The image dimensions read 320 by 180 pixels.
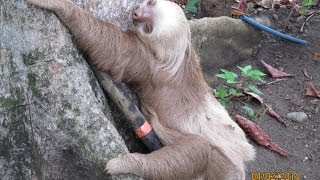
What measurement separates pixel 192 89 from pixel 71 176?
1.15 metres

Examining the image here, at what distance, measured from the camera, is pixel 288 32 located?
6.93 m

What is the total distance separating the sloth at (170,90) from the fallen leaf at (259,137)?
1459 mm

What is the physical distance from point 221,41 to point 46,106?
3655mm

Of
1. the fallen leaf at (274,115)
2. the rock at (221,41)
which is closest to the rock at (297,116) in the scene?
the fallen leaf at (274,115)

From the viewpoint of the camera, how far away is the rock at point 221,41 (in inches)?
227

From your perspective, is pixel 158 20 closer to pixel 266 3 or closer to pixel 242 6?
pixel 242 6

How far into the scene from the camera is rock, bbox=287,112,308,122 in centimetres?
554

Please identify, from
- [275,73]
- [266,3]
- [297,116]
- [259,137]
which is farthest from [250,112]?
[266,3]

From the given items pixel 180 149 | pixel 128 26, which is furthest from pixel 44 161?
pixel 128 26

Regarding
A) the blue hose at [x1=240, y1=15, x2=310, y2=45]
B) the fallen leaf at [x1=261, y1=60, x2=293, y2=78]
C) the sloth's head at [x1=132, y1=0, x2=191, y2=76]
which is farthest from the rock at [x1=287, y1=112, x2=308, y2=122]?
the sloth's head at [x1=132, y1=0, x2=191, y2=76]

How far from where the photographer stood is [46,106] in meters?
2.78

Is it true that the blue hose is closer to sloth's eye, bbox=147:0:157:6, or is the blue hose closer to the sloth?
the sloth

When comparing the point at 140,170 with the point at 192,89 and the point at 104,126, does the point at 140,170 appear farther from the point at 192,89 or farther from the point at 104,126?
the point at 192,89

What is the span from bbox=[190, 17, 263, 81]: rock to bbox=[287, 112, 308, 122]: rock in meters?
1.08
